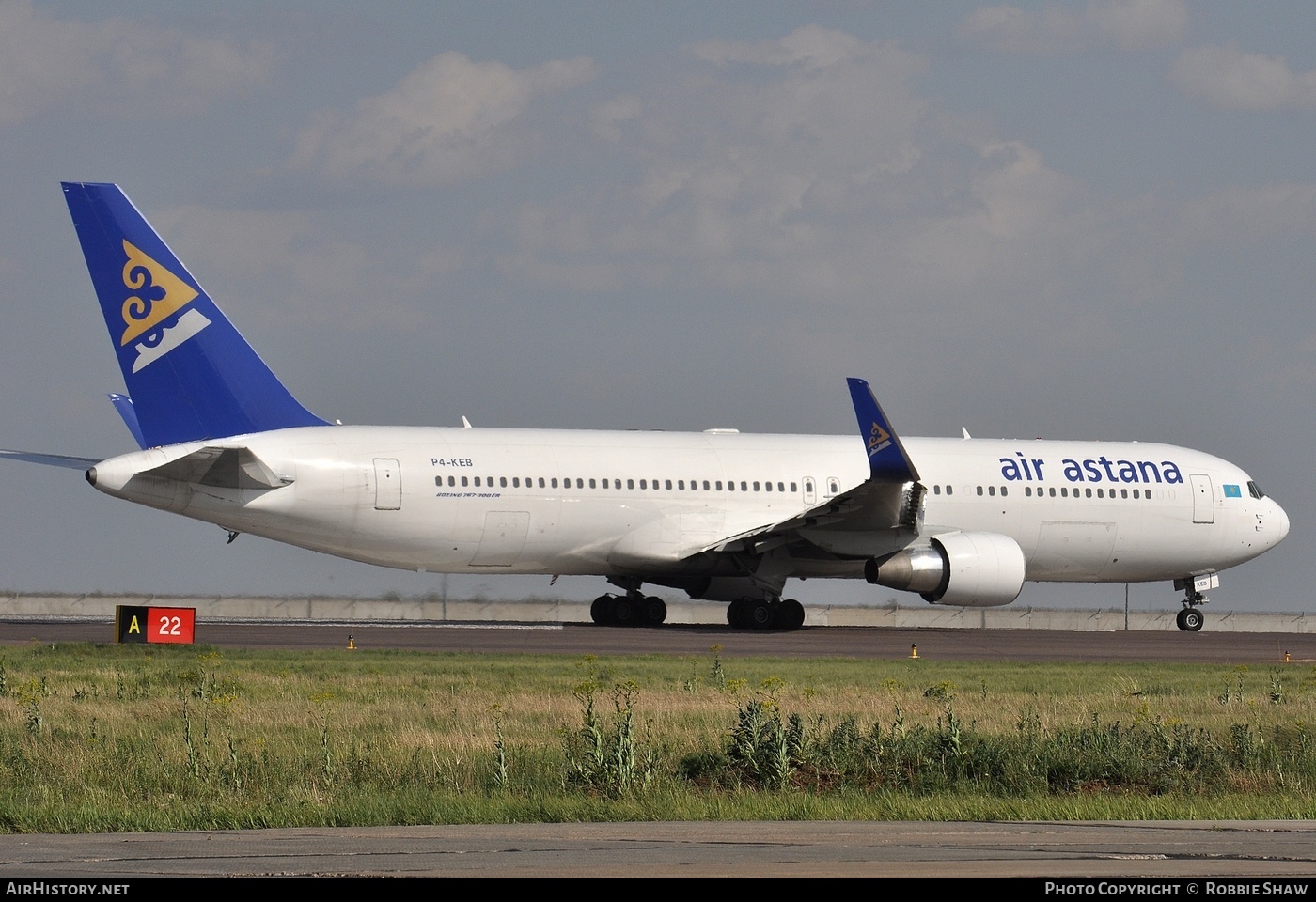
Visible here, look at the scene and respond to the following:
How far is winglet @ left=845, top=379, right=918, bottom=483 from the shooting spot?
3400cm

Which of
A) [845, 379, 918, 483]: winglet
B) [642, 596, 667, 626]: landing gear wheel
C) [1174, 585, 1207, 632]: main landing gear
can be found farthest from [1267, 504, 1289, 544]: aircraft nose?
[642, 596, 667, 626]: landing gear wheel

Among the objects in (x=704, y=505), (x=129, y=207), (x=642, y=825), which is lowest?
(x=642, y=825)

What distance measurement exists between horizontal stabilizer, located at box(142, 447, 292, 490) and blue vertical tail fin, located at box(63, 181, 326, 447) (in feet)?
3.38

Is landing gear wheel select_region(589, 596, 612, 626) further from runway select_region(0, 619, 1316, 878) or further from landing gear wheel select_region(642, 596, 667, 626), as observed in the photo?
runway select_region(0, 619, 1316, 878)

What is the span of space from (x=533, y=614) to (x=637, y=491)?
48.1ft

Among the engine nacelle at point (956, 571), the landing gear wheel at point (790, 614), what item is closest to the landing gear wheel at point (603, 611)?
the landing gear wheel at point (790, 614)

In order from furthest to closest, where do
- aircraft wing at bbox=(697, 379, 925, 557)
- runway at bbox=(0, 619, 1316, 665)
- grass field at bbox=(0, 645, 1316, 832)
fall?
aircraft wing at bbox=(697, 379, 925, 557) < runway at bbox=(0, 619, 1316, 665) < grass field at bbox=(0, 645, 1316, 832)

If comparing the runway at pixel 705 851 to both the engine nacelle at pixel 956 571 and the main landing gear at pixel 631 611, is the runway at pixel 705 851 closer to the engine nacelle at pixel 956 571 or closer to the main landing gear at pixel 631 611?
the engine nacelle at pixel 956 571

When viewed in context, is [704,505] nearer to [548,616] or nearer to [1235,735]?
[548,616]

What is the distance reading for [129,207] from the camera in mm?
Answer: 33469

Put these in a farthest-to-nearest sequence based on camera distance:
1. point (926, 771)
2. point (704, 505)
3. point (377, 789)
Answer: point (704, 505), point (926, 771), point (377, 789)

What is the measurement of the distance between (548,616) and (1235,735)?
3387cm

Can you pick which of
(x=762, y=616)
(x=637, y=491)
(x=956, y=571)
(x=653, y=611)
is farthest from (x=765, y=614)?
(x=956, y=571)
